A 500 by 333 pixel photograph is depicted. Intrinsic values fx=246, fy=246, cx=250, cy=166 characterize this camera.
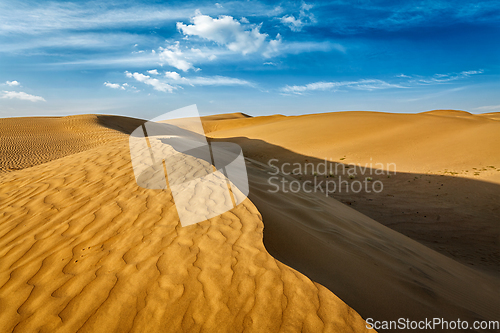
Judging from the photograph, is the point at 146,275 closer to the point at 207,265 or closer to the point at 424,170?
the point at 207,265

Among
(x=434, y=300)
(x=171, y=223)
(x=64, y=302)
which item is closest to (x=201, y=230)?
(x=171, y=223)

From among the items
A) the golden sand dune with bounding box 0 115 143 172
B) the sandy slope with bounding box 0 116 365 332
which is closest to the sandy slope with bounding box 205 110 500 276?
the sandy slope with bounding box 0 116 365 332

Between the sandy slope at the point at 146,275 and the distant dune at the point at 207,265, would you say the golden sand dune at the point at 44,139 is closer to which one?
the distant dune at the point at 207,265

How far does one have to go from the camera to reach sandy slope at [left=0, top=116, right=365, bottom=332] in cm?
208

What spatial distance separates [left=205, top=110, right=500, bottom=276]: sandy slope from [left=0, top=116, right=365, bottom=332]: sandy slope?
189 inches

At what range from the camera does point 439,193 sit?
318 inches

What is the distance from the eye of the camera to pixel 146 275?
96.3 inches

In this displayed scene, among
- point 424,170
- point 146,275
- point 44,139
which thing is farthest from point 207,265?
point 44,139

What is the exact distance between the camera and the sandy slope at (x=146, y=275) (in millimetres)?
2082

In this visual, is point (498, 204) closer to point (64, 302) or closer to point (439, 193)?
point (439, 193)

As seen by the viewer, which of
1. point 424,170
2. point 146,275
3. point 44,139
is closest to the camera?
point 146,275

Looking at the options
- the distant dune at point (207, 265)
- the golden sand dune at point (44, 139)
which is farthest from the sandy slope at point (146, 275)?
the golden sand dune at point (44, 139)

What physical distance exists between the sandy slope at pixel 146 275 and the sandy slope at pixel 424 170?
4.81 meters

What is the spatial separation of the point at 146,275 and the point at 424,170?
1178 centimetres
